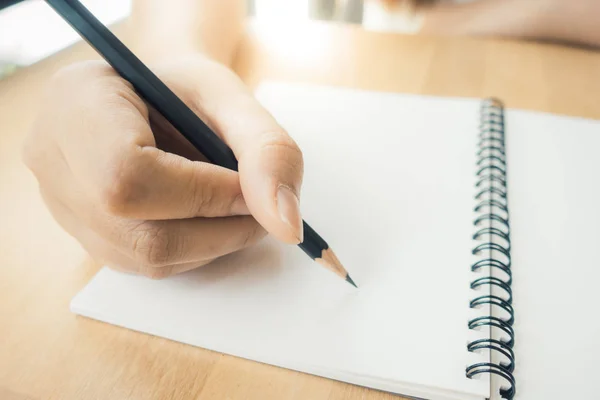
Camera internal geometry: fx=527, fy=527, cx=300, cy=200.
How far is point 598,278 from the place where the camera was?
1.39ft

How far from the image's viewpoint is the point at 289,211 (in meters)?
0.35

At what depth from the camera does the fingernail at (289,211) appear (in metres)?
0.35

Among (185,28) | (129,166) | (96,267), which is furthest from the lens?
(185,28)

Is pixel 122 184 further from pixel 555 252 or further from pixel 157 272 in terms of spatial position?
pixel 555 252

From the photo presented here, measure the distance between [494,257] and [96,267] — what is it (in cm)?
34

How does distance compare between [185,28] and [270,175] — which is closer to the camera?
[270,175]

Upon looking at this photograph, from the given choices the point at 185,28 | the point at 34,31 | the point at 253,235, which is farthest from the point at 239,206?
the point at 34,31

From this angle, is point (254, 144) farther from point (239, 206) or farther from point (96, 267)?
point (96, 267)

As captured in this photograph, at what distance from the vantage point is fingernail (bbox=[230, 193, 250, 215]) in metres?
0.38

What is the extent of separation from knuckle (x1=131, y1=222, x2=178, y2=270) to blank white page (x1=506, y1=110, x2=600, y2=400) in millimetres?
260

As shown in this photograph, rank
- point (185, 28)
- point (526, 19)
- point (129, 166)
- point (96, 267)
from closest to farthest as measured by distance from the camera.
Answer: point (129, 166), point (96, 267), point (185, 28), point (526, 19)

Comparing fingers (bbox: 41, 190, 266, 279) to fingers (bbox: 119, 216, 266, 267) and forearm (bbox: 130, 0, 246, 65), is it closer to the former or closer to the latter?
fingers (bbox: 119, 216, 266, 267)

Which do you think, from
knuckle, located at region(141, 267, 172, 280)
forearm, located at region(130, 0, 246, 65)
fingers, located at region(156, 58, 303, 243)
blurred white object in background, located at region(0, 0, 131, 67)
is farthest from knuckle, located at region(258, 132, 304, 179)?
blurred white object in background, located at region(0, 0, 131, 67)

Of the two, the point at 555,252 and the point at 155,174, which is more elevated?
the point at 155,174
